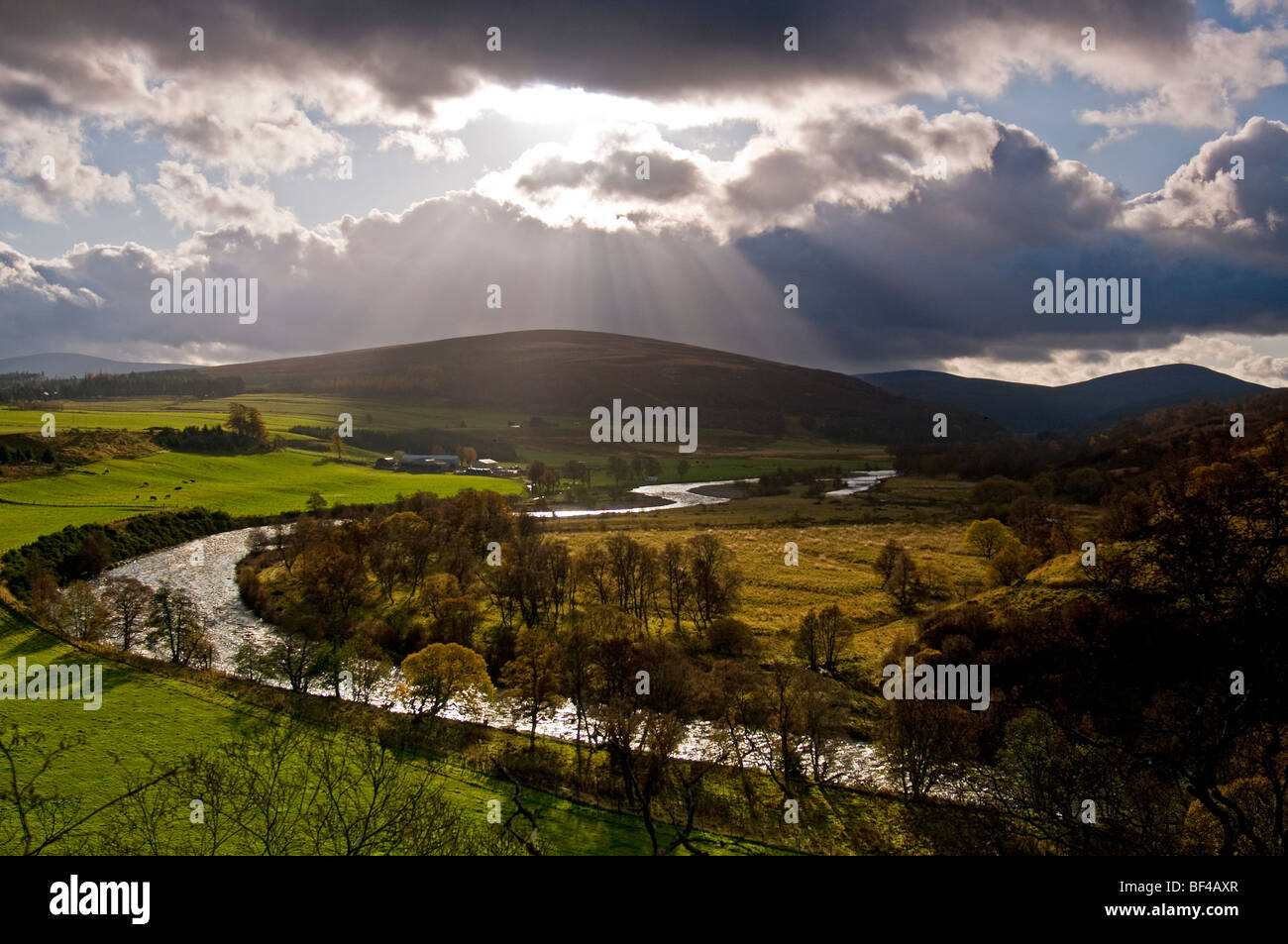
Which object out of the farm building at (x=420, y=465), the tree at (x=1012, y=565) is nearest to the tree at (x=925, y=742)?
the tree at (x=1012, y=565)

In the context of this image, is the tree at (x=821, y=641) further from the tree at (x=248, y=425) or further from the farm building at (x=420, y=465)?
the tree at (x=248, y=425)

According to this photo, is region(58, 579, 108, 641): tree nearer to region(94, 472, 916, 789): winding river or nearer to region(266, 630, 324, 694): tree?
region(94, 472, 916, 789): winding river

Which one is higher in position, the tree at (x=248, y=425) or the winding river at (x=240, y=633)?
the tree at (x=248, y=425)

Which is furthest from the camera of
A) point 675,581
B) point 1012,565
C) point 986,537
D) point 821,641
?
point 986,537

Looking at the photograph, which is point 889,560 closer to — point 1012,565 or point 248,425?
point 1012,565

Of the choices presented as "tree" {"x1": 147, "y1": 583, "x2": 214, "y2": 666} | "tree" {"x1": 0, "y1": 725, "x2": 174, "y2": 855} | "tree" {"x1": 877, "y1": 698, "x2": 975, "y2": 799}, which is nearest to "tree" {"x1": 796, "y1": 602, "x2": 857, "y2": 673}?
"tree" {"x1": 877, "y1": 698, "x2": 975, "y2": 799}

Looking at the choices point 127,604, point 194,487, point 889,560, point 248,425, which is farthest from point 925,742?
point 248,425
